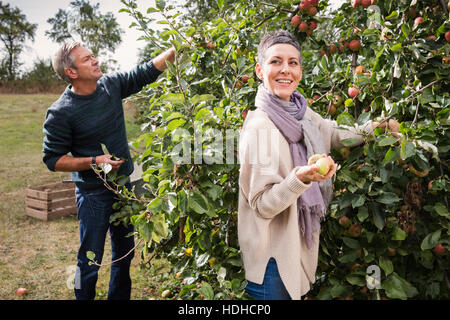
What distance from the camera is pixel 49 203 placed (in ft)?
15.4

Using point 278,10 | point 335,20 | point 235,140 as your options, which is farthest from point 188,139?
point 335,20

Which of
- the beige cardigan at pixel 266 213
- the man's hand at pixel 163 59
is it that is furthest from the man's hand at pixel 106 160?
the beige cardigan at pixel 266 213

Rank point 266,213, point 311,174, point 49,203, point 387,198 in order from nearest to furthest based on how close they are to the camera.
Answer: point 311,174
point 266,213
point 387,198
point 49,203

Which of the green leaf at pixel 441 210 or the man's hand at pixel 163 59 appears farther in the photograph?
the man's hand at pixel 163 59

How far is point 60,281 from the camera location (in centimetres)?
322

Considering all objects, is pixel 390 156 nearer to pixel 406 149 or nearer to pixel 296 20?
pixel 406 149

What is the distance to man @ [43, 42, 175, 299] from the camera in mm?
2012

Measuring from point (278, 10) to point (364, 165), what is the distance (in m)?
1.02

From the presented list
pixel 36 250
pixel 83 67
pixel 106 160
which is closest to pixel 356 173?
pixel 106 160

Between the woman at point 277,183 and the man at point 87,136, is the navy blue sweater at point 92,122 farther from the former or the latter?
the woman at point 277,183

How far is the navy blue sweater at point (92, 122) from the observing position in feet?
6.60

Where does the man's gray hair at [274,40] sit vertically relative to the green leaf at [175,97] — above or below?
above

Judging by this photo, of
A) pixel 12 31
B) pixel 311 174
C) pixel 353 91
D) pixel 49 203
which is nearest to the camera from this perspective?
pixel 311 174

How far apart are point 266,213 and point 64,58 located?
151cm
